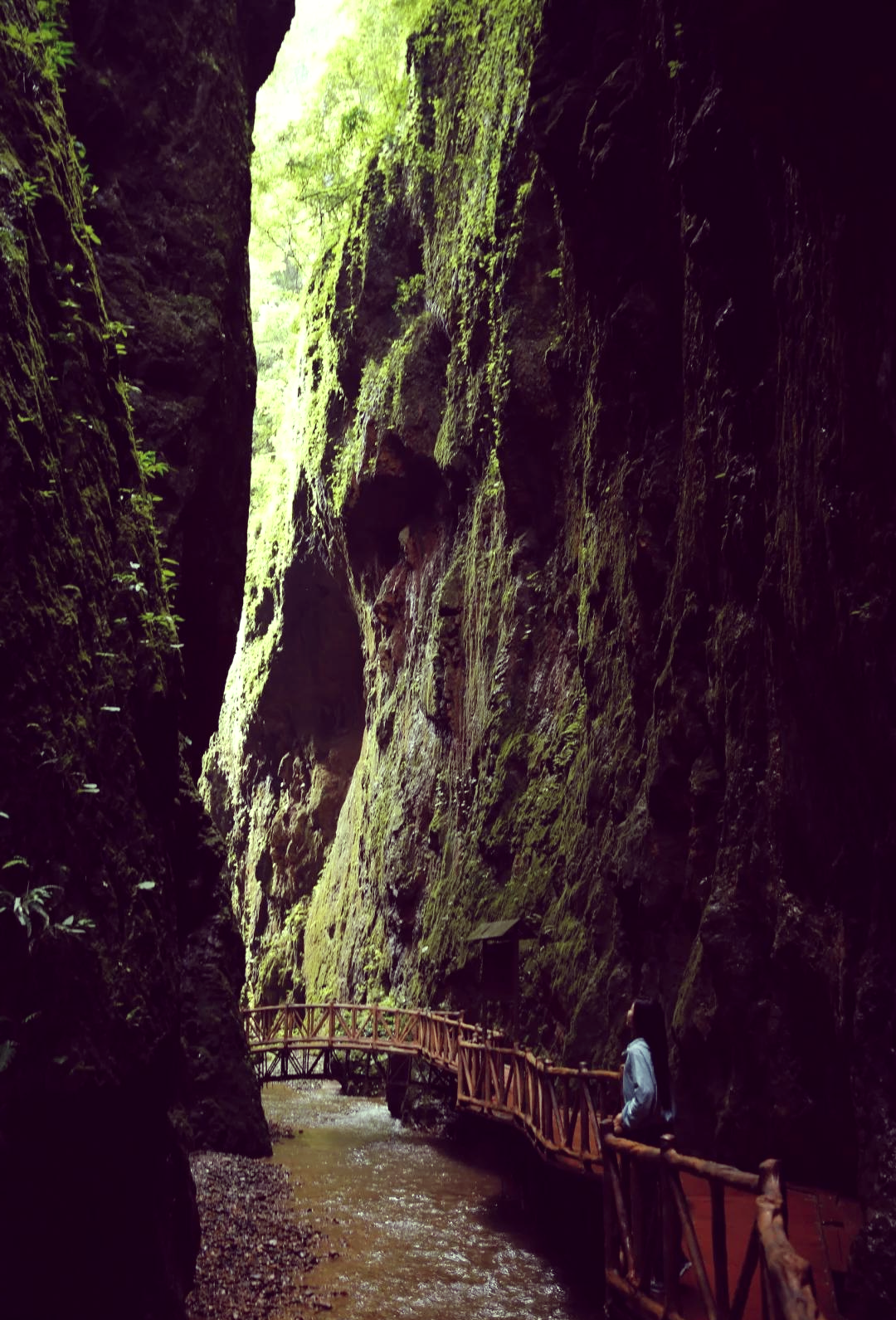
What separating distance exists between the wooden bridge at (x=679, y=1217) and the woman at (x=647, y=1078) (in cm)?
17

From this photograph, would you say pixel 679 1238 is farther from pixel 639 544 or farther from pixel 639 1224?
pixel 639 544

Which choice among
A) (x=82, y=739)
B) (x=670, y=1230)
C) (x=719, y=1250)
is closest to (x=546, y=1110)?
(x=670, y=1230)

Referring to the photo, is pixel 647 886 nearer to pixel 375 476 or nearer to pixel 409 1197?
pixel 409 1197

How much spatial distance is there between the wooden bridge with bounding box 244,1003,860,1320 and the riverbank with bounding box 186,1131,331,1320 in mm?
2641

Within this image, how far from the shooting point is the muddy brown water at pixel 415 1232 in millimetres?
9125

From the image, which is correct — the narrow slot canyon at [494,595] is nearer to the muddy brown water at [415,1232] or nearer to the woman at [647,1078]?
the woman at [647,1078]

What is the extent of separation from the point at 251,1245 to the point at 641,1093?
623 centimetres

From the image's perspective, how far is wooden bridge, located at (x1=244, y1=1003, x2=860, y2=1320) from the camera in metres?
3.70

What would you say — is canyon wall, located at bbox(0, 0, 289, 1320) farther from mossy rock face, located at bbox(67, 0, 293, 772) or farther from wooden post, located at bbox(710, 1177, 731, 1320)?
wooden post, located at bbox(710, 1177, 731, 1320)

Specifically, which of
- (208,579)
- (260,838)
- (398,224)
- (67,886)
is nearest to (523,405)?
(208,579)

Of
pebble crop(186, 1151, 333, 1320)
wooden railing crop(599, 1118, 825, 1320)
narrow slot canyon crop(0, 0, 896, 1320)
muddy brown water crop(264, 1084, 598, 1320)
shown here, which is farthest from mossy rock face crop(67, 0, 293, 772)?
wooden railing crop(599, 1118, 825, 1320)

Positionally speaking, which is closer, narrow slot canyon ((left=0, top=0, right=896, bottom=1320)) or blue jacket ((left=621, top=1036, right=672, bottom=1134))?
blue jacket ((left=621, top=1036, right=672, bottom=1134))

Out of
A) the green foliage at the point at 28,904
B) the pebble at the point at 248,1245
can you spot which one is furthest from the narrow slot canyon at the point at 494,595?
the pebble at the point at 248,1245

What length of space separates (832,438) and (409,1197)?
11493 millimetres
